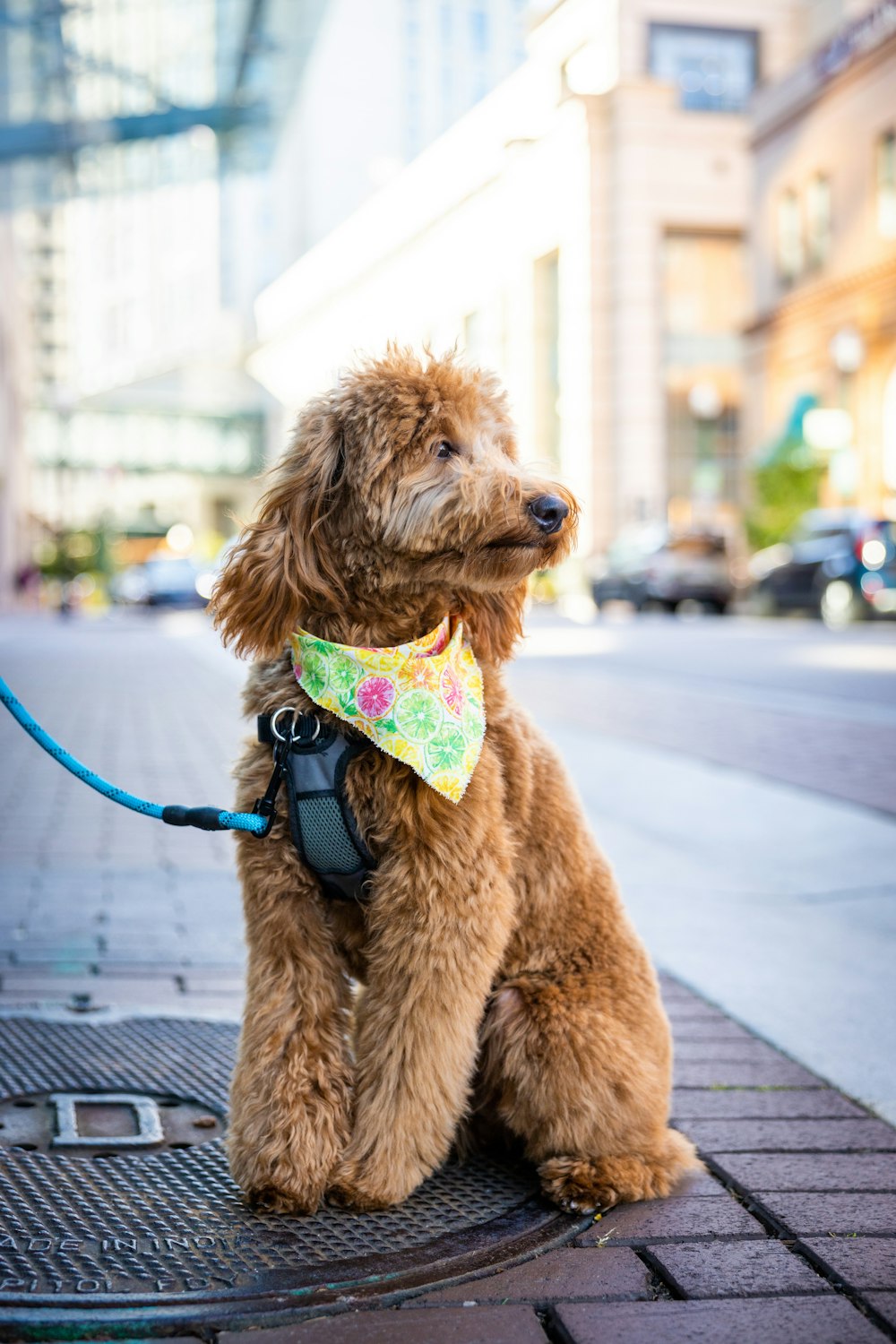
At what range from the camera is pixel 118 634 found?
24.6 m

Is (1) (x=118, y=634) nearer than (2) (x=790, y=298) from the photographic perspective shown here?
Yes

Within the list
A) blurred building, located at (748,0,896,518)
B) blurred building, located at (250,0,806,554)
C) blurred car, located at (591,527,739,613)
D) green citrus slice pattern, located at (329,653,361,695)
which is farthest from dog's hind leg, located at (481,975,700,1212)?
blurred building, located at (250,0,806,554)

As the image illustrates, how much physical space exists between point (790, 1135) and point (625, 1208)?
0.52 m

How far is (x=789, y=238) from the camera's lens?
108 ft

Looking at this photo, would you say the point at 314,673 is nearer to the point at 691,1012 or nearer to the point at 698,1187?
the point at 698,1187

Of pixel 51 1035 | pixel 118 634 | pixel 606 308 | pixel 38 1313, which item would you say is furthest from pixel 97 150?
pixel 606 308

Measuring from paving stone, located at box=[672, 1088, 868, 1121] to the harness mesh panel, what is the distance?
3.51ft

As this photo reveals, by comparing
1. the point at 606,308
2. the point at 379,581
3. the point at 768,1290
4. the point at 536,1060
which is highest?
the point at 606,308

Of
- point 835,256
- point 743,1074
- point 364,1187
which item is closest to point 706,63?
point 835,256

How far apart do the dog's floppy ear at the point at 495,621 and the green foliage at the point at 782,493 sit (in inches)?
1065

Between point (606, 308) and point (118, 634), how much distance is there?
75.2 feet

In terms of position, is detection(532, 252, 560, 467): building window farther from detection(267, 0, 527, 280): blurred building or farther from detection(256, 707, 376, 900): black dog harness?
detection(256, 707, 376, 900): black dog harness

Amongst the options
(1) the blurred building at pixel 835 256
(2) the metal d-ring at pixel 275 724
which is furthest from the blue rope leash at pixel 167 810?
(1) the blurred building at pixel 835 256

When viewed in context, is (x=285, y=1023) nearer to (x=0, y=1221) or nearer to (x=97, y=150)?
(x=0, y=1221)
